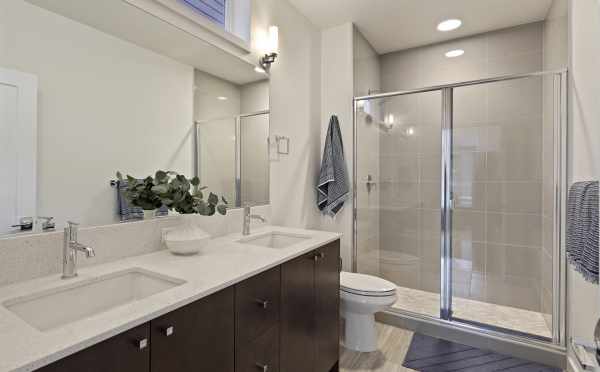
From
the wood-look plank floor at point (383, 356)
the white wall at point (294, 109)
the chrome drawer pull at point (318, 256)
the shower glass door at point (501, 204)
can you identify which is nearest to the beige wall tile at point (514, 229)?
the shower glass door at point (501, 204)

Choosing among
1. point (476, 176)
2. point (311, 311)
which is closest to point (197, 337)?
point (311, 311)

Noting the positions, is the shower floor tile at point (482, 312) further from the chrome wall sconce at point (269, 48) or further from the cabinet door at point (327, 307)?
the chrome wall sconce at point (269, 48)

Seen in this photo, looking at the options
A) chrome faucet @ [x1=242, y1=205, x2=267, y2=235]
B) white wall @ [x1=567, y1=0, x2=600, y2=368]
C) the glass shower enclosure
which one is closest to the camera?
white wall @ [x1=567, y1=0, x2=600, y2=368]

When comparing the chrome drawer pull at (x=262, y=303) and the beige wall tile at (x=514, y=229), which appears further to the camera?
the beige wall tile at (x=514, y=229)

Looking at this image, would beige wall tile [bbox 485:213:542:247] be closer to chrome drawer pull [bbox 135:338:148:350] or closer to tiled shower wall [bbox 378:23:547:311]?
tiled shower wall [bbox 378:23:547:311]

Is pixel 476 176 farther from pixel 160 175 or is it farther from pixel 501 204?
pixel 160 175

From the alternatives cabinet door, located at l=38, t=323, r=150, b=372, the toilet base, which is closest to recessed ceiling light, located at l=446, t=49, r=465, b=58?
the toilet base

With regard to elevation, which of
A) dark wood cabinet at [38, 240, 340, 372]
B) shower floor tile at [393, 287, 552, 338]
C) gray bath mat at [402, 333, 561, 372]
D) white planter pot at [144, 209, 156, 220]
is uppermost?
white planter pot at [144, 209, 156, 220]

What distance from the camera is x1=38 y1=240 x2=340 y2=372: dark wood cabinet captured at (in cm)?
72

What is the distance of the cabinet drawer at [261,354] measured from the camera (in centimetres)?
106

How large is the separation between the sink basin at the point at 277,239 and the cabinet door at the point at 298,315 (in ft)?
1.02

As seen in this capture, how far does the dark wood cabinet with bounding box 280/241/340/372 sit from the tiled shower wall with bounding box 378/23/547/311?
133cm

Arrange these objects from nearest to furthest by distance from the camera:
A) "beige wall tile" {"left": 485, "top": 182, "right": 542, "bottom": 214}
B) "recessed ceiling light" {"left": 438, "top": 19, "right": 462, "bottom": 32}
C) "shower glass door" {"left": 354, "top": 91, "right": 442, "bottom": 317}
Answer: "beige wall tile" {"left": 485, "top": 182, "right": 542, "bottom": 214}
"recessed ceiling light" {"left": 438, "top": 19, "right": 462, "bottom": 32}
"shower glass door" {"left": 354, "top": 91, "right": 442, "bottom": 317}

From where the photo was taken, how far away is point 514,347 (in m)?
1.98
